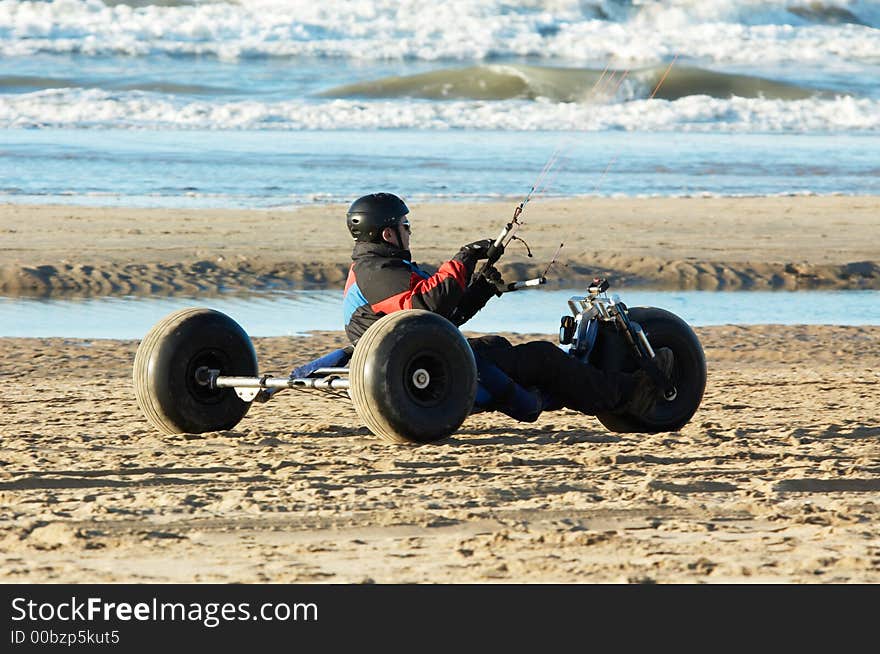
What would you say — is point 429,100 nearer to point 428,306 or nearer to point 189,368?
point 189,368

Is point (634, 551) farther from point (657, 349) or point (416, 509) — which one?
point (657, 349)

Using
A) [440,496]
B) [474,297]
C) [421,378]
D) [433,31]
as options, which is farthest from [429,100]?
[440,496]

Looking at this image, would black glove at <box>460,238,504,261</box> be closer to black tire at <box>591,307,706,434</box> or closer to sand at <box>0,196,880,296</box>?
black tire at <box>591,307,706,434</box>

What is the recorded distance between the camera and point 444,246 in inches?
709

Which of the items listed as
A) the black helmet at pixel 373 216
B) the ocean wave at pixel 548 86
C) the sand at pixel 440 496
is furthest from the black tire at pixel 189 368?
the ocean wave at pixel 548 86

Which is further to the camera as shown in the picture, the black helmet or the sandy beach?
the black helmet

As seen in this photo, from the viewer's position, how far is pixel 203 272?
1623 cm

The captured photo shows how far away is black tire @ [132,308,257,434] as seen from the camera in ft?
27.5

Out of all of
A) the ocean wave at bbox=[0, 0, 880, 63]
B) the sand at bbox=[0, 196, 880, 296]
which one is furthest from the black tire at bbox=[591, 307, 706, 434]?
the ocean wave at bbox=[0, 0, 880, 63]

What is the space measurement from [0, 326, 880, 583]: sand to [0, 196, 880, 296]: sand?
18.6 ft
